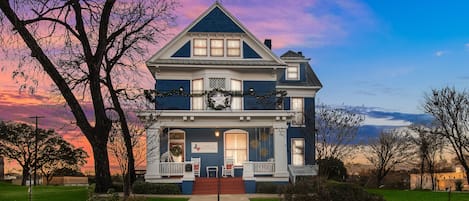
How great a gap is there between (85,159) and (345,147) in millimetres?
29196

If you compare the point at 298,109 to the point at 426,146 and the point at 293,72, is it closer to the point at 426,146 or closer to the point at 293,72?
the point at 293,72

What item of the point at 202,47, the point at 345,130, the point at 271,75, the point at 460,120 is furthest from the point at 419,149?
the point at 202,47

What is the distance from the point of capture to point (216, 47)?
3234cm

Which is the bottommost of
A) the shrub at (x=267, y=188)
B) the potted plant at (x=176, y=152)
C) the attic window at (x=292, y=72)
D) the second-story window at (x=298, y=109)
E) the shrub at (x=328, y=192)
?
the shrub at (x=267, y=188)

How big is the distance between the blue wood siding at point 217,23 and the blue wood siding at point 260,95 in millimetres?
3284

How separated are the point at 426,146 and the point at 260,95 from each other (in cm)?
2114

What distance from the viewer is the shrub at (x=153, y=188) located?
26.7m

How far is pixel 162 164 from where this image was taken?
2878 centimetres

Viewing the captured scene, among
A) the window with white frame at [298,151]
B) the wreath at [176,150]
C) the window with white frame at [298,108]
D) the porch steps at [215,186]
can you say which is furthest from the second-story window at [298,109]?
the porch steps at [215,186]

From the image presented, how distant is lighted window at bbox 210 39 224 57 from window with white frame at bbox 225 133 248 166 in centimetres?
476

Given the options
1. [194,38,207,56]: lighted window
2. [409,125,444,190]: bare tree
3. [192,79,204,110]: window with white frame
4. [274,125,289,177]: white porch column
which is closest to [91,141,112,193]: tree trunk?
[274,125,289,177]: white porch column

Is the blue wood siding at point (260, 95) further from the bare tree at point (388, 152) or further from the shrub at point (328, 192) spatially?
the bare tree at point (388, 152)

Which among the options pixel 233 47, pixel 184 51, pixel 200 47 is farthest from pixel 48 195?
pixel 233 47

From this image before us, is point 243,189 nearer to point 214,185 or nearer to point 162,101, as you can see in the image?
point 214,185
